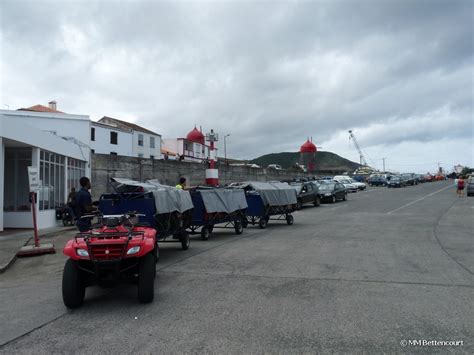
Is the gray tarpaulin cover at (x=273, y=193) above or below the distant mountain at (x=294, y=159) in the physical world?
below

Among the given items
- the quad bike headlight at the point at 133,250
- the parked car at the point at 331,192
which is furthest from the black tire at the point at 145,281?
the parked car at the point at 331,192

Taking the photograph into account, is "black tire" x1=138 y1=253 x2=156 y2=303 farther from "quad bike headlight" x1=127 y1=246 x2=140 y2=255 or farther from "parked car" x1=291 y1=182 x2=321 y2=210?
"parked car" x1=291 y1=182 x2=321 y2=210

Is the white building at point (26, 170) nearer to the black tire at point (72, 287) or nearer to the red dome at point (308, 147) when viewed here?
the black tire at point (72, 287)

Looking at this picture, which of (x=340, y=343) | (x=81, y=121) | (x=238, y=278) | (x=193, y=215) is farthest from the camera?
(x=81, y=121)

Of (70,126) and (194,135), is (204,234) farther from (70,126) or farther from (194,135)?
(194,135)

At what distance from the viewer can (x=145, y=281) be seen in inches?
256

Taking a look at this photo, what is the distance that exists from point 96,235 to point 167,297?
1.50 metres

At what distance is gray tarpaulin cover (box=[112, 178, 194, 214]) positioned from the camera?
10355mm

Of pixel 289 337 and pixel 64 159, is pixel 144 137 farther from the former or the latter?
pixel 289 337

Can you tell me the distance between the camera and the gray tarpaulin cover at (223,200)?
1454 cm

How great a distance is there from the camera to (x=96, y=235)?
6.62 meters

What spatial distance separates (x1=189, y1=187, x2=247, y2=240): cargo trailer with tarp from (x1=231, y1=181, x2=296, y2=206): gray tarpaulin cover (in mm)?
1524

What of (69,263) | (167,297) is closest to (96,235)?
(69,263)

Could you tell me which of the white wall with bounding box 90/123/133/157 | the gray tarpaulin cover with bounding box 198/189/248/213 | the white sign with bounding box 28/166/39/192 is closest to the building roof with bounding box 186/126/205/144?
the white wall with bounding box 90/123/133/157
